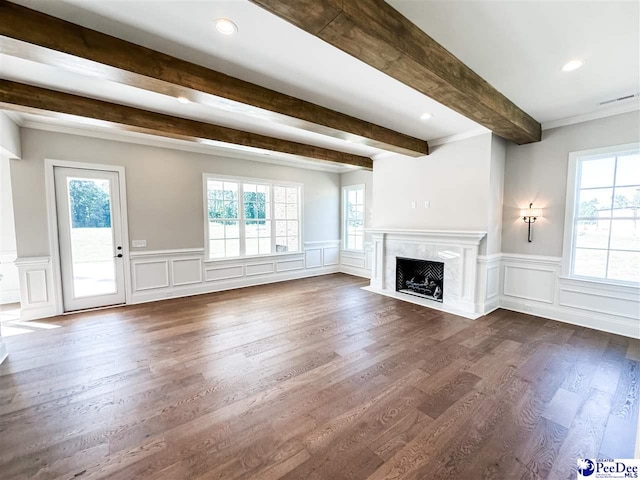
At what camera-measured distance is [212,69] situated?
2576 millimetres

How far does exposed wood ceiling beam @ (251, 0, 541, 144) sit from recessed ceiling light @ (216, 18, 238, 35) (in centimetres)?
64

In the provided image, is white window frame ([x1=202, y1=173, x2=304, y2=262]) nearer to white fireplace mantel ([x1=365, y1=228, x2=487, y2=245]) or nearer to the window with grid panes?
white fireplace mantel ([x1=365, y1=228, x2=487, y2=245])

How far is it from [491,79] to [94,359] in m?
5.00

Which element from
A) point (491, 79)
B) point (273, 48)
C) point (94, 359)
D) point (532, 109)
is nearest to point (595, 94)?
point (532, 109)

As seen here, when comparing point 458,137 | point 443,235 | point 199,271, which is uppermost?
point 458,137

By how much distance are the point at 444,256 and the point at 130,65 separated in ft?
15.1

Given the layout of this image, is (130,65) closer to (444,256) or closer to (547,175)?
(444,256)

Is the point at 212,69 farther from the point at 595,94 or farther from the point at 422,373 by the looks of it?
the point at 595,94

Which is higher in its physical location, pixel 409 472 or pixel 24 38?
pixel 24 38

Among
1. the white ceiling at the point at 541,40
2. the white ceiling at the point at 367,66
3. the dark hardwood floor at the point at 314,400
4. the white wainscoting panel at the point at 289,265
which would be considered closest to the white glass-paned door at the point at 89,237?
the dark hardwood floor at the point at 314,400

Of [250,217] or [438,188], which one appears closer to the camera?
[438,188]

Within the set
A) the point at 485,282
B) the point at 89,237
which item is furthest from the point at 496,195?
the point at 89,237

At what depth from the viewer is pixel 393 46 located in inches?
72.7

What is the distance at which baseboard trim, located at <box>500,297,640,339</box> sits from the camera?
3488 mm
